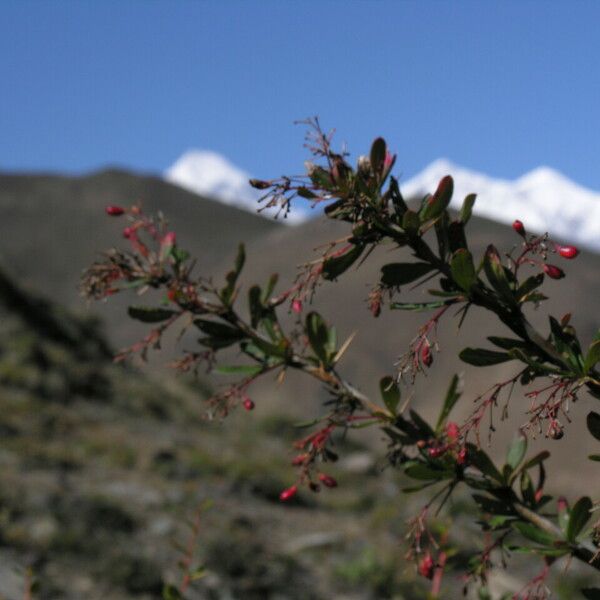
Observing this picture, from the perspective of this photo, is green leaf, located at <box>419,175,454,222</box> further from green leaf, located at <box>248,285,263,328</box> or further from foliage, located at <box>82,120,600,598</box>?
green leaf, located at <box>248,285,263,328</box>

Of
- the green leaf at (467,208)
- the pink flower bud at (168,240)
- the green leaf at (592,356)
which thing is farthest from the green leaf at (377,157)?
the pink flower bud at (168,240)

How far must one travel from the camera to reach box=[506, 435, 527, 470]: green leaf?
1282 millimetres

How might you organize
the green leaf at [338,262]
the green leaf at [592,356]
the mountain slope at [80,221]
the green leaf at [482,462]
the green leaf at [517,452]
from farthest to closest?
the mountain slope at [80,221]
the green leaf at [517,452]
the green leaf at [482,462]
the green leaf at [338,262]
the green leaf at [592,356]

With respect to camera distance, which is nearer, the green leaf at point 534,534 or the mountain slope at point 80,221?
the green leaf at point 534,534

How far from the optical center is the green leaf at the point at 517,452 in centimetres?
128

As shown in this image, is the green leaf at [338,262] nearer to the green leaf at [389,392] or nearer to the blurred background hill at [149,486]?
the blurred background hill at [149,486]

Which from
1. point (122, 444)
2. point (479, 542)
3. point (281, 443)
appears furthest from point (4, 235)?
point (479, 542)

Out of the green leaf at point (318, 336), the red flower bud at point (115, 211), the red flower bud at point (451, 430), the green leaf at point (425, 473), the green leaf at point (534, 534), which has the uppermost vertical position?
the red flower bud at point (115, 211)

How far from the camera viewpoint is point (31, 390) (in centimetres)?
813

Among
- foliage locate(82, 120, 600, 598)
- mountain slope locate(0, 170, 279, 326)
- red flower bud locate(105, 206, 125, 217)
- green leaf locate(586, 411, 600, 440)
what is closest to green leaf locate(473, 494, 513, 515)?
foliage locate(82, 120, 600, 598)

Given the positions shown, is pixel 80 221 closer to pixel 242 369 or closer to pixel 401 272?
pixel 242 369

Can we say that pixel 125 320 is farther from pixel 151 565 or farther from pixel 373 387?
pixel 151 565

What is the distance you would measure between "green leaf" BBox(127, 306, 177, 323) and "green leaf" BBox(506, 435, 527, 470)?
543 mm

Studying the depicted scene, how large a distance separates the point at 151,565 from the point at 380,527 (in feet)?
8.43
